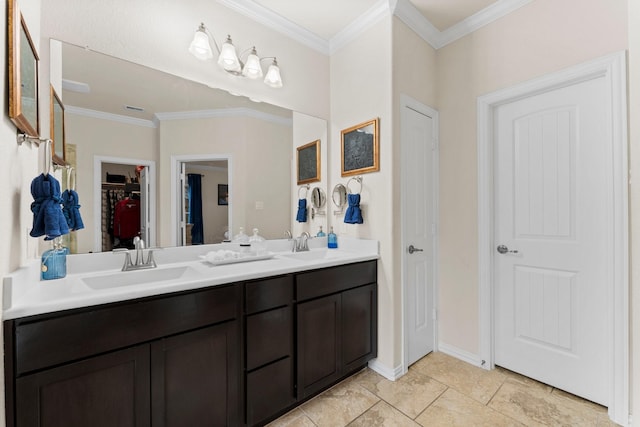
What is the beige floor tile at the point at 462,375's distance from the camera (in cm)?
189

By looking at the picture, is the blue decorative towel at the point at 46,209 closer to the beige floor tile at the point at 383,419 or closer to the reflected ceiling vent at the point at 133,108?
the reflected ceiling vent at the point at 133,108

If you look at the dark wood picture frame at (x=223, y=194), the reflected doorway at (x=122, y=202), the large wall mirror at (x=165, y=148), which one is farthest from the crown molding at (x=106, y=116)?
the dark wood picture frame at (x=223, y=194)

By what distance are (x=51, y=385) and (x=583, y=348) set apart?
2722mm

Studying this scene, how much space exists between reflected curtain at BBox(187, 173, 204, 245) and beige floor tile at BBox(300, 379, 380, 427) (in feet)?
4.10

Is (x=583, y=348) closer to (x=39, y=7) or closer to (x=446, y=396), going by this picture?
(x=446, y=396)

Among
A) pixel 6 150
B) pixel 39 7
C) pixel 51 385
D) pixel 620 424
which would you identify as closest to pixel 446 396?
pixel 620 424

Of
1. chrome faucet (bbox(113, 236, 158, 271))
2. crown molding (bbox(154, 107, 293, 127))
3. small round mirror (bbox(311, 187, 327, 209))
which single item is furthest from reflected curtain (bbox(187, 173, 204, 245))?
small round mirror (bbox(311, 187, 327, 209))

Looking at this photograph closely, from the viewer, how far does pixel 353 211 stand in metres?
2.21

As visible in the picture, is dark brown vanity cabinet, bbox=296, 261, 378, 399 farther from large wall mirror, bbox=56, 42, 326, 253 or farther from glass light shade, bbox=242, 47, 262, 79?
glass light shade, bbox=242, 47, 262, 79

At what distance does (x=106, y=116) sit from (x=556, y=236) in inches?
112

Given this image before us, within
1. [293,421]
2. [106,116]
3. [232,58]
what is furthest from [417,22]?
[293,421]

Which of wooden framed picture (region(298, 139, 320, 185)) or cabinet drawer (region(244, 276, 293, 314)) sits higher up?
wooden framed picture (region(298, 139, 320, 185))

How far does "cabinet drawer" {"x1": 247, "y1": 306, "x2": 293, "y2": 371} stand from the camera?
1.47 m

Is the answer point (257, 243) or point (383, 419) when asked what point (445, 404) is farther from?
point (257, 243)
